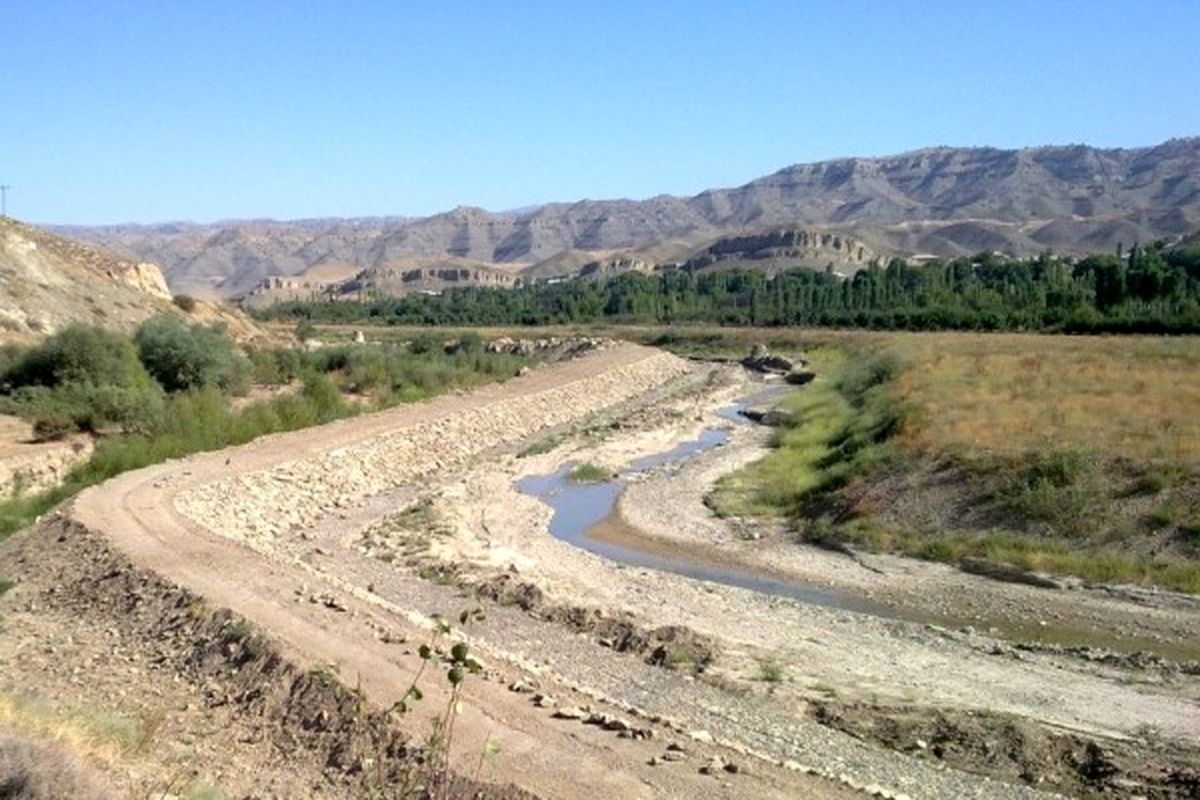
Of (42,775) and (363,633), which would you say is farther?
(363,633)

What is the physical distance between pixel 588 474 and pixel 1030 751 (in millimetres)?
24164

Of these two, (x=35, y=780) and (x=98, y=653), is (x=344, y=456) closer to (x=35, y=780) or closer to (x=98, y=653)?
(x=98, y=653)

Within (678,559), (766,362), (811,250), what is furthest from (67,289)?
(811,250)

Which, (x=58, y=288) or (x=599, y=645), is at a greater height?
(x=58, y=288)

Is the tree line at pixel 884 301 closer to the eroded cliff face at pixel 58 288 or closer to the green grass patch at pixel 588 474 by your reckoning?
the green grass patch at pixel 588 474

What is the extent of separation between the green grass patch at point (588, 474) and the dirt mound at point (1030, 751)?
854 inches

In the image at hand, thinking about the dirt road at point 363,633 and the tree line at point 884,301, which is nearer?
the dirt road at point 363,633

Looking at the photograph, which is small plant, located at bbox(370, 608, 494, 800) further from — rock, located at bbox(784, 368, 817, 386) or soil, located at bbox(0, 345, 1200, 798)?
rock, located at bbox(784, 368, 817, 386)

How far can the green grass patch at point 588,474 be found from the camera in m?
36.3

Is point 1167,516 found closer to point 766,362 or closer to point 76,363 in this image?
point 76,363

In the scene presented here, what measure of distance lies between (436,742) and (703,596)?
17.2 meters

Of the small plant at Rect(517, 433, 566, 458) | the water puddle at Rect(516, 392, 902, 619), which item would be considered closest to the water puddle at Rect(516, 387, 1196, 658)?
the water puddle at Rect(516, 392, 902, 619)

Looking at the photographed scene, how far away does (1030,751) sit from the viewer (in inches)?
528

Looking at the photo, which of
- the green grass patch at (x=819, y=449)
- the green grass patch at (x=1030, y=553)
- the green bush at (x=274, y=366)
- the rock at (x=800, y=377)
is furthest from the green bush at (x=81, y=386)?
the rock at (x=800, y=377)
